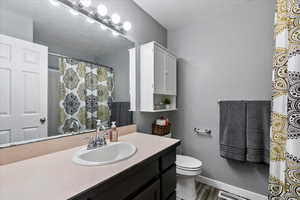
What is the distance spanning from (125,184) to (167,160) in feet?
1.47

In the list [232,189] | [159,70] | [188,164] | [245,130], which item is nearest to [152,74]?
[159,70]

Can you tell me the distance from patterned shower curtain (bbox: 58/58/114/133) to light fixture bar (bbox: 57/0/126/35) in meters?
0.43

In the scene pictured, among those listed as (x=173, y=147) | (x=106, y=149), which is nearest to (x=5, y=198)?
(x=106, y=149)

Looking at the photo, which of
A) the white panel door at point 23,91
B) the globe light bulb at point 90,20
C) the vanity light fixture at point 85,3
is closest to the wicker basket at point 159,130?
the white panel door at point 23,91

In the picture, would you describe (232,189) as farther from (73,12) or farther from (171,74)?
(73,12)

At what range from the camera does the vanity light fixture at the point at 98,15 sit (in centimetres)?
112

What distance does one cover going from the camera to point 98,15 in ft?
4.22

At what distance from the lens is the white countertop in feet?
1.76

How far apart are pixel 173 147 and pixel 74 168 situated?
746 millimetres

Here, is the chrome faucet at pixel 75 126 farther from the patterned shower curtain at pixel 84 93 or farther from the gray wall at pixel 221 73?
the gray wall at pixel 221 73

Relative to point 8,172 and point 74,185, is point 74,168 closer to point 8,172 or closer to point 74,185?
point 74,185

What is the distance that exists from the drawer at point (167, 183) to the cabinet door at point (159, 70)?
35.5 inches

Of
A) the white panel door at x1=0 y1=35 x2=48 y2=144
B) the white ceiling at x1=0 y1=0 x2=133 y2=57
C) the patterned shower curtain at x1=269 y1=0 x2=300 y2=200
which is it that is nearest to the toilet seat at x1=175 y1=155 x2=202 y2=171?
the patterned shower curtain at x1=269 y1=0 x2=300 y2=200

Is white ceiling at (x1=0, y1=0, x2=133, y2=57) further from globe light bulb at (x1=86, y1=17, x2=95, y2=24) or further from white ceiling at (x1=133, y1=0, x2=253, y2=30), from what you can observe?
white ceiling at (x1=133, y1=0, x2=253, y2=30)
